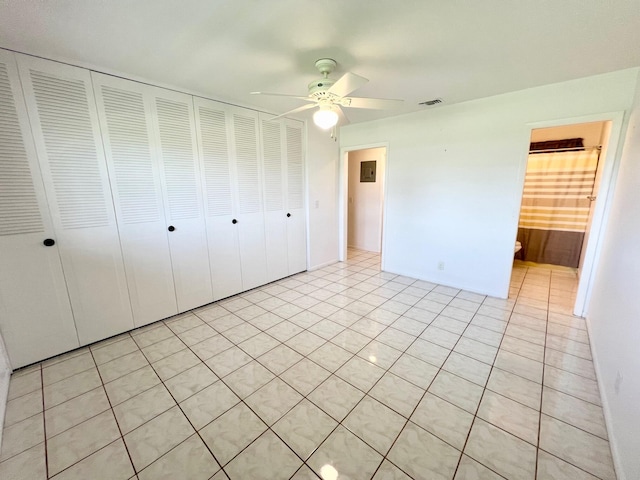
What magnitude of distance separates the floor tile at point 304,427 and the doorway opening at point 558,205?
3117 mm

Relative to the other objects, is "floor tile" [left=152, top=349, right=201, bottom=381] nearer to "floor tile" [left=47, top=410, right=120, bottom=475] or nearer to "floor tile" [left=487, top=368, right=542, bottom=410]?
"floor tile" [left=47, top=410, right=120, bottom=475]

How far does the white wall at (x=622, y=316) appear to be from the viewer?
1.22 meters

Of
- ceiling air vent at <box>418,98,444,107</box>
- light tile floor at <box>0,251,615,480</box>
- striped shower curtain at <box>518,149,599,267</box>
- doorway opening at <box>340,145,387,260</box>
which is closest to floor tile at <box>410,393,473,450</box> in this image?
light tile floor at <box>0,251,615,480</box>

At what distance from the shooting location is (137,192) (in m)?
2.34

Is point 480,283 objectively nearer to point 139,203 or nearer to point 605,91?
point 605,91

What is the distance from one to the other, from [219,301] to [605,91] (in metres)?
4.37

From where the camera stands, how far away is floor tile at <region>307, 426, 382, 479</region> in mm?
1252

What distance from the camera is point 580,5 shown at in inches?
53.6

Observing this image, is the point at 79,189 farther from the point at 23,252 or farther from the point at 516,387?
the point at 516,387

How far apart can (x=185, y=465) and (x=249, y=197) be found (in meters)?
2.53

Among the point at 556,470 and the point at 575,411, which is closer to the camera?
the point at 556,470

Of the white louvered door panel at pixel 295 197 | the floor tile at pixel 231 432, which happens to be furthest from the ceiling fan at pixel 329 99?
the floor tile at pixel 231 432

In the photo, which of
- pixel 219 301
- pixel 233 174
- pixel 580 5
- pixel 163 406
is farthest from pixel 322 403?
pixel 580 5

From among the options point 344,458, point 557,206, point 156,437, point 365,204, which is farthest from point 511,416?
point 365,204
